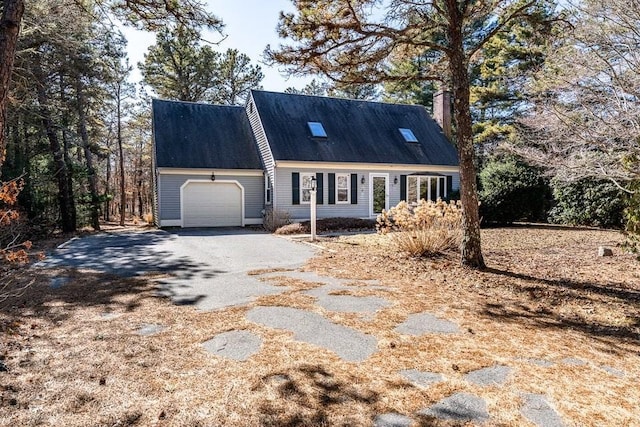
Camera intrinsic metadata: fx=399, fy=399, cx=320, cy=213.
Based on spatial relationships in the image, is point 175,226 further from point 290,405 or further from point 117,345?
point 290,405

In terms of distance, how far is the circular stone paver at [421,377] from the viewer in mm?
3102

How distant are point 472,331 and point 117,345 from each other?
3617mm

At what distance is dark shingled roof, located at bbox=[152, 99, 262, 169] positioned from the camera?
56.1 ft

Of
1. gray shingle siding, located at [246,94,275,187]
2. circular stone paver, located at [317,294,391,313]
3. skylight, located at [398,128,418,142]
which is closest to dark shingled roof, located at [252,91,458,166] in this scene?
skylight, located at [398,128,418,142]

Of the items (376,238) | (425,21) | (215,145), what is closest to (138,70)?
(215,145)

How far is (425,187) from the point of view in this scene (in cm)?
1903

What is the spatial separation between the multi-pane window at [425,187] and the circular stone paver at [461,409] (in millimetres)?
16062

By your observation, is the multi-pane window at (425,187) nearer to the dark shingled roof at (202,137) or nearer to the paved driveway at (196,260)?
the dark shingled roof at (202,137)

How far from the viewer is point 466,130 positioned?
7305 millimetres

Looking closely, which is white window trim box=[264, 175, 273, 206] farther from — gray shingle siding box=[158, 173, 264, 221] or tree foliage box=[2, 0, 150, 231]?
tree foliage box=[2, 0, 150, 231]

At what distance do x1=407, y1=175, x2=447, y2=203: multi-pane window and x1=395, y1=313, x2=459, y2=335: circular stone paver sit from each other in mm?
14176

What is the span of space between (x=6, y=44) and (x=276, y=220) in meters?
12.4

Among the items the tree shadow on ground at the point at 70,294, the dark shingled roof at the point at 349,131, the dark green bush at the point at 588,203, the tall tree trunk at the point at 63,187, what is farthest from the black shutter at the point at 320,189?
the tree shadow on ground at the point at 70,294

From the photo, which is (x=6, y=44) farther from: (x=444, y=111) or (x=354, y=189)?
(x=444, y=111)
